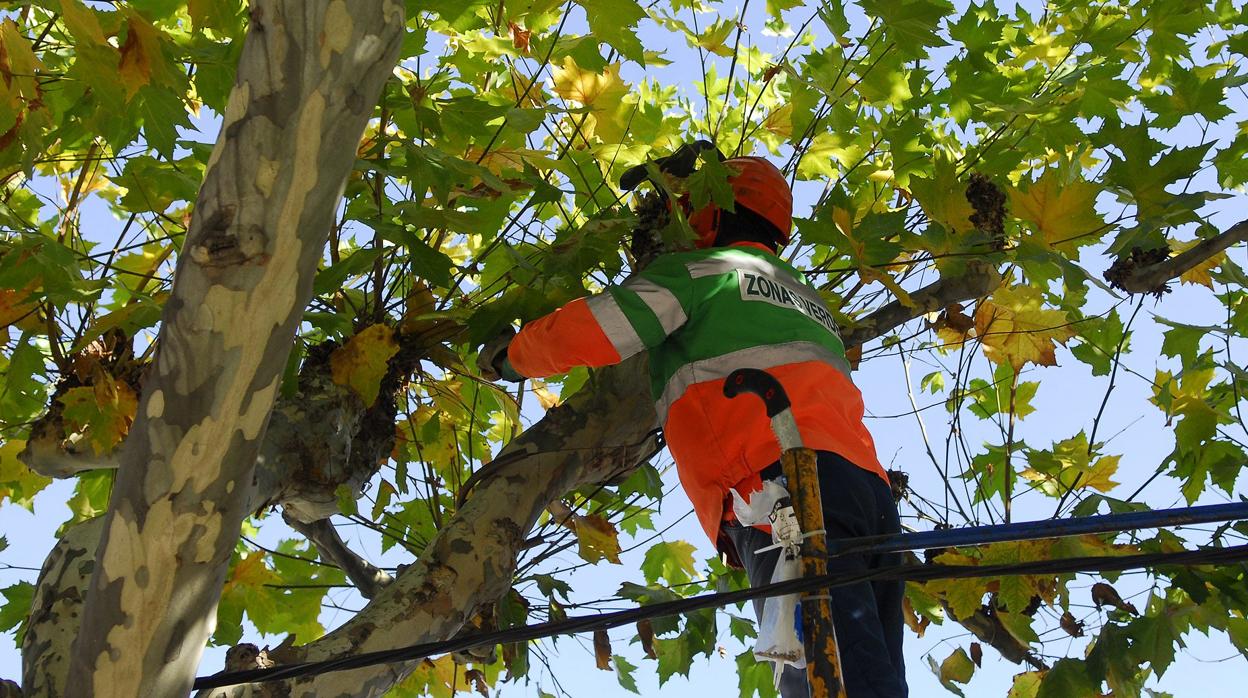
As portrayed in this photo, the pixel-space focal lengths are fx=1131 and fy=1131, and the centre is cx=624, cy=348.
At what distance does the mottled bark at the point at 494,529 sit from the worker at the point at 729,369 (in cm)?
24

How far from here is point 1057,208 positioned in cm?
323

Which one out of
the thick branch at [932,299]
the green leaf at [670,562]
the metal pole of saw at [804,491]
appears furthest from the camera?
the green leaf at [670,562]

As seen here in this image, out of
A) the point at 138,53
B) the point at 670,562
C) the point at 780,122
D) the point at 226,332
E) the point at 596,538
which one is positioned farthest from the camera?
the point at 670,562

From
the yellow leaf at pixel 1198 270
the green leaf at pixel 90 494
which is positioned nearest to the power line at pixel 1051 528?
the yellow leaf at pixel 1198 270

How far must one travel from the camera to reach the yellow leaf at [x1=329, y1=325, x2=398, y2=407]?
3398mm

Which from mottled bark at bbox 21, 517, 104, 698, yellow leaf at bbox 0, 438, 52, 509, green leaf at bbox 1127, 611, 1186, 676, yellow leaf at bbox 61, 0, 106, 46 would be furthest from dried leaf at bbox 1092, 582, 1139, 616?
yellow leaf at bbox 0, 438, 52, 509

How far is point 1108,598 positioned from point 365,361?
2.43 metres

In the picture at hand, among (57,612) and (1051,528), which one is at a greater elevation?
(57,612)

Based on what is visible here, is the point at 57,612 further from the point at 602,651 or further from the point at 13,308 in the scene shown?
the point at 602,651

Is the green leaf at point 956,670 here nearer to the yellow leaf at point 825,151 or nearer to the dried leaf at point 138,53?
the yellow leaf at point 825,151

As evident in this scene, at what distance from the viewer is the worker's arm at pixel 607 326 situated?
2.94 meters

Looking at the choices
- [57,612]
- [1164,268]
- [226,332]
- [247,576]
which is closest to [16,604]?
[247,576]

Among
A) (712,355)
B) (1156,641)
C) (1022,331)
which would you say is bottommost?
(1156,641)

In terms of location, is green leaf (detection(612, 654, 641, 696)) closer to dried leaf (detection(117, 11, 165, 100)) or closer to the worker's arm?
the worker's arm
